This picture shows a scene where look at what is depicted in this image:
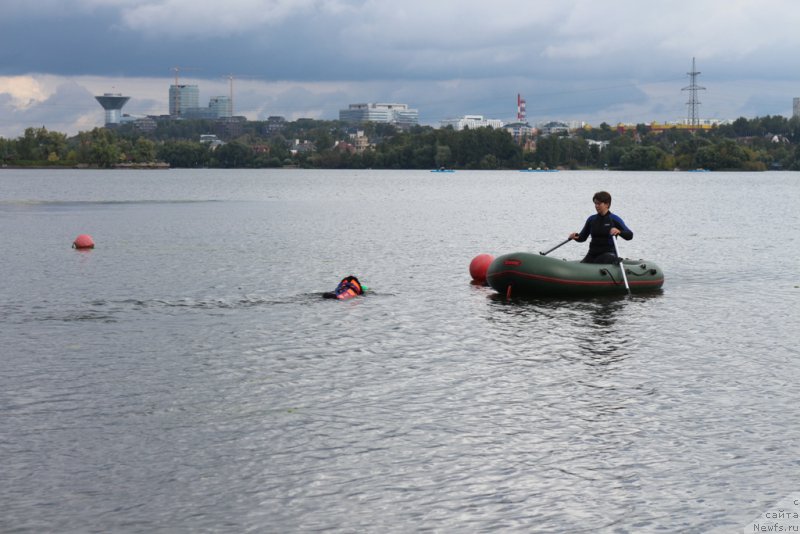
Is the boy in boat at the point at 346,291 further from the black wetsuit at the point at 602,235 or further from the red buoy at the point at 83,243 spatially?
the red buoy at the point at 83,243

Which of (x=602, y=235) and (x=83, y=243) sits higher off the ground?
(x=602, y=235)

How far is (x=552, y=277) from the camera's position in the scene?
25062mm

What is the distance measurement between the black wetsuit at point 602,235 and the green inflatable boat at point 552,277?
39 cm

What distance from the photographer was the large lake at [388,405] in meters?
10.5

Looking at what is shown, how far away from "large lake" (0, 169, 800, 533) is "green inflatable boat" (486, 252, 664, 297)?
441 millimetres

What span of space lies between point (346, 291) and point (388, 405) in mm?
11825

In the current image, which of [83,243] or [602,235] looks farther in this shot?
[83,243]

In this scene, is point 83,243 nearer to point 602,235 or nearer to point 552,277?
point 552,277

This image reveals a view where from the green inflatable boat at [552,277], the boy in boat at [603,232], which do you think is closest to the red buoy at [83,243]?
the green inflatable boat at [552,277]

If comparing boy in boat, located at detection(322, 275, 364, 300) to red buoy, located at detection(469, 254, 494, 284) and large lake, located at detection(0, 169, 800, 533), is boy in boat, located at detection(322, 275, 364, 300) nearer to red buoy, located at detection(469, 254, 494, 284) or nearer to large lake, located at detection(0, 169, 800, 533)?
large lake, located at detection(0, 169, 800, 533)

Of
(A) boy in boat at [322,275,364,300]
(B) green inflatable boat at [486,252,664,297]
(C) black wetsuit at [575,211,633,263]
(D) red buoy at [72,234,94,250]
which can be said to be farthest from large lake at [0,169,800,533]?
(D) red buoy at [72,234,94,250]

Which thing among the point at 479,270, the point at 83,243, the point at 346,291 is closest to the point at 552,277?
the point at 346,291

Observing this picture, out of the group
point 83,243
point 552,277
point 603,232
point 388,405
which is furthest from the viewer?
point 83,243

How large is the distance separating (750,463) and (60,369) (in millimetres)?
10788
